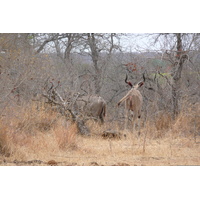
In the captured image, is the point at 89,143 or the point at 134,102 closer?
the point at 89,143

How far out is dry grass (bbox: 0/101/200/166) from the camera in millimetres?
6836

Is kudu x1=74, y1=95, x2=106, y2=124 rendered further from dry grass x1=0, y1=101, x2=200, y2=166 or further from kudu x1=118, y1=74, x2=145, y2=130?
kudu x1=118, y1=74, x2=145, y2=130

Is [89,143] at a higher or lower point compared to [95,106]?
lower

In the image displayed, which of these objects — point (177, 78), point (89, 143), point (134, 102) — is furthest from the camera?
point (177, 78)

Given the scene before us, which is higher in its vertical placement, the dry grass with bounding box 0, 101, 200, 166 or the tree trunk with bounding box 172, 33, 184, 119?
the tree trunk with bounding box 172, 33, 184, 119

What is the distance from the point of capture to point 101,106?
10656 mm

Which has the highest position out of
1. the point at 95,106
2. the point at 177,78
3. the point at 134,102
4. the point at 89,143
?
the point at 177,78

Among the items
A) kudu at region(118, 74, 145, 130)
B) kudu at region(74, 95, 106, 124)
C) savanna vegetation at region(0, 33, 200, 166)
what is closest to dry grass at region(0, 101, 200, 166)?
savanna vegetation at region(0, 33, 200, 166)

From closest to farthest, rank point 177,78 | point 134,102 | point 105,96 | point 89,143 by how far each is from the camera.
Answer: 1. point 89,143
2. point 134,102
3. point 177,78
4. point 105,96

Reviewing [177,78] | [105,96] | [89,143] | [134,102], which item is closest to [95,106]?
[134,102]

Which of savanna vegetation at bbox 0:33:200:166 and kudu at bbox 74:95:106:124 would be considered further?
kudu at bbox 74:95:106:124

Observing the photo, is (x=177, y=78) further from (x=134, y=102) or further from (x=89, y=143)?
(x=89, y=143)

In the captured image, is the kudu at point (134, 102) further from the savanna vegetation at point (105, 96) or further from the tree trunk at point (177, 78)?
the tree trunk at point (177, 78)

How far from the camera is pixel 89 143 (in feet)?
27.5
